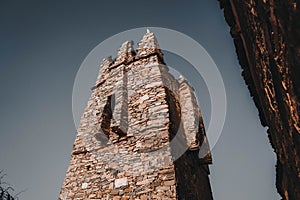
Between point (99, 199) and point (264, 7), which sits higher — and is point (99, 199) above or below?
below

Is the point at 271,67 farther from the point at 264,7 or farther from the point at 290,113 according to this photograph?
the point at 264,7

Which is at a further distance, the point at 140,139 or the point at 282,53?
the point at 140,139

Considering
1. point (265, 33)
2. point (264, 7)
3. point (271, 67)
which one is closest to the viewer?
point (264, 7)

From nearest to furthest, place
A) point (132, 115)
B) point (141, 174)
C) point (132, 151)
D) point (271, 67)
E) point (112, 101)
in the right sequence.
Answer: point (271, 67) → point (141, 174) → point (132, 151) → point (132, 115) → point (112, 101)

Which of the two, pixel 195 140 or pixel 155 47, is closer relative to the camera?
pixel 195 140

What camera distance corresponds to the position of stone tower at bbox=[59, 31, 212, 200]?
470 cm

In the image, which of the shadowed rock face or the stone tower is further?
the stone tower

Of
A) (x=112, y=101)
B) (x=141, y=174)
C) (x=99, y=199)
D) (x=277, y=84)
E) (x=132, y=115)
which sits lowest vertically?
(x=99, y=199)

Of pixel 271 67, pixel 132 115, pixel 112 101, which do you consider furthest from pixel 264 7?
pixel 112 101

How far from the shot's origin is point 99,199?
4875 mm

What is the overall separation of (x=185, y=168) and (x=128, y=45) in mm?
4630

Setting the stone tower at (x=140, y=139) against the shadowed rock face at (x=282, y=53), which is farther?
the stone tower at (x=140, y=139)

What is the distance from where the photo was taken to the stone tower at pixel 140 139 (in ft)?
15.4

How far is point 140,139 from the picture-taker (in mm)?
5262
